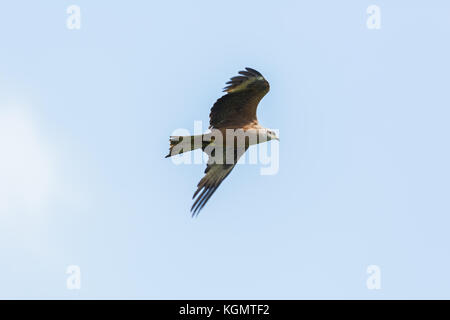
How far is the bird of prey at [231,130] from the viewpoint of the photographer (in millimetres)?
14353

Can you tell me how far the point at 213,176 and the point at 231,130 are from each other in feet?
3.11

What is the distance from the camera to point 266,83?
1448 cm

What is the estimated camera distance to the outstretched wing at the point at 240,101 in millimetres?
14438

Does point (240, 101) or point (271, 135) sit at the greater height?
point (240, 101)

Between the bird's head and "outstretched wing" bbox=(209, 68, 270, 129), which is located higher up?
"outstretched wing" bbox=(209, 68, 270, 129)

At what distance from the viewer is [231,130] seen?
14492 millimetres

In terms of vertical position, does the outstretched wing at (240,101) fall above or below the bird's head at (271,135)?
above

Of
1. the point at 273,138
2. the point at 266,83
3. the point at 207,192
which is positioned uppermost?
the point at 266,83

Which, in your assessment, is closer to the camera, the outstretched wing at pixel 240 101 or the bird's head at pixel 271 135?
the outstretched wing at pixel 240 101

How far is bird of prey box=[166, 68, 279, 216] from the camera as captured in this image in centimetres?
1435

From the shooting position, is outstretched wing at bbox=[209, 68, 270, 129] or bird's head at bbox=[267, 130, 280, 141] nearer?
outstretched wing at bbox=[209, 68, 270, 129]
